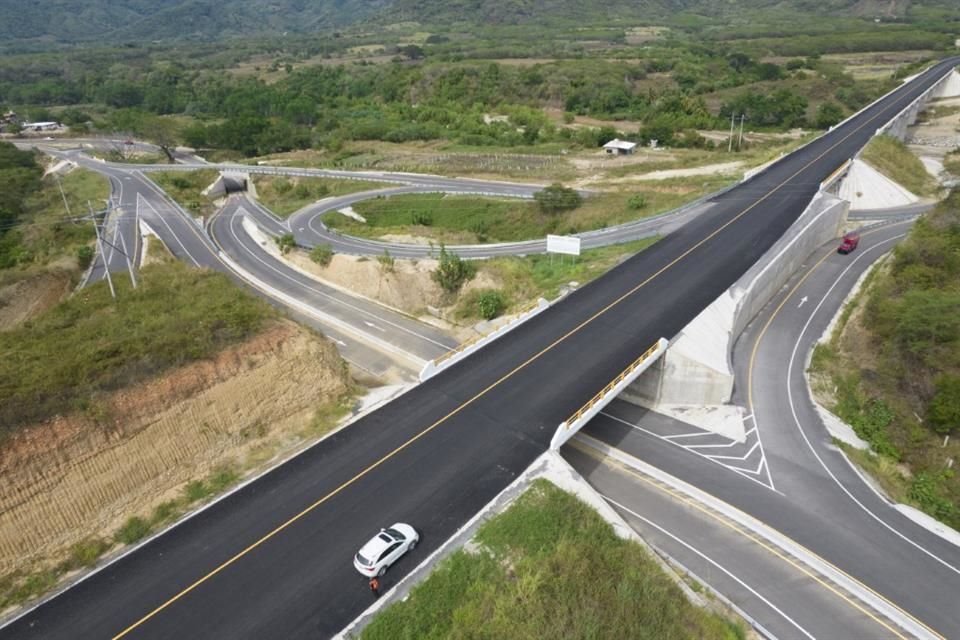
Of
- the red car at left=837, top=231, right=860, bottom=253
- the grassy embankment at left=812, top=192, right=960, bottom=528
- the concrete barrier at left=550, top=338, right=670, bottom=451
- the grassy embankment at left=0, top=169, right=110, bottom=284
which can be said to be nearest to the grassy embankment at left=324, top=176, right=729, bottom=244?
the red car at left=837, top=231, right=860, bottom=253

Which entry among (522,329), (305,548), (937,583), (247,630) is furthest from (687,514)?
(247,630)

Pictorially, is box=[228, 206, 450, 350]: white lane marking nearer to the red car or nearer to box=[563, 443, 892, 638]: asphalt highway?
box=[563, 443, 892, 638]: asphalt highway

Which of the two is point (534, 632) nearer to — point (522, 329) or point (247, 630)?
point (247, 630)

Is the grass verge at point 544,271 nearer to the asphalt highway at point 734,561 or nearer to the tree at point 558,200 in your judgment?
the asphalt highway at point 734,561

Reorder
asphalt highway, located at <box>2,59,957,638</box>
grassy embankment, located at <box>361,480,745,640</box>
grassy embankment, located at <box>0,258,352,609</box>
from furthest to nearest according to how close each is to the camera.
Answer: grassy embankment, located at <box>0,258,352,609</box>, asphalt highway, located at <box>2,59,957,638</box>, grassy embankment, located at <box>361,480,745,640</box>

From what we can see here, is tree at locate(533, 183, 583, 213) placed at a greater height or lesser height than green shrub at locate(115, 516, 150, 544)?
greater

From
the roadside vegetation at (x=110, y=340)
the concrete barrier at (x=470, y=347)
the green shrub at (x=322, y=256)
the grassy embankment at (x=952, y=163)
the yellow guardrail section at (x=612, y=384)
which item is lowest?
the green shrub at (x=322, y=256)

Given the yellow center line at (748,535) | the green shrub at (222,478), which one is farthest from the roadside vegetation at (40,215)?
the yellow center line at (748,535)
